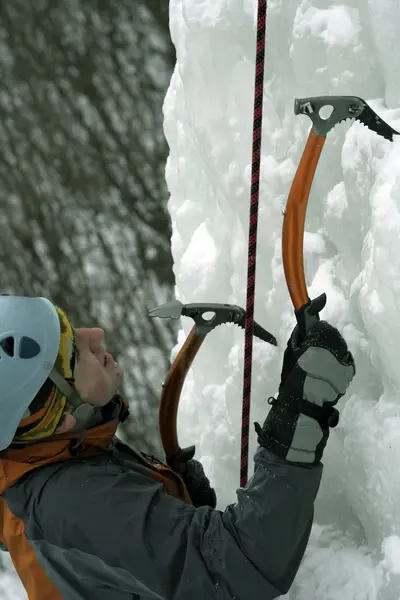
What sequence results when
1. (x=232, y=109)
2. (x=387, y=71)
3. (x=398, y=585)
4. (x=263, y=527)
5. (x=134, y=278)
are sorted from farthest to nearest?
(x=134, y=278)
(x=232, y=109)
(x=387, y=71)
(x=398, y=585)
(x=263, y=527)

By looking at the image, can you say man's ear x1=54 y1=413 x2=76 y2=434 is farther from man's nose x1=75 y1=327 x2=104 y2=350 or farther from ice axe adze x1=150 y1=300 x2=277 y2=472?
ice axe adze x1=150 y1=300 x2=277 y2=472

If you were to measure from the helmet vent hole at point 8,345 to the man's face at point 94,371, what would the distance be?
129 millimetres

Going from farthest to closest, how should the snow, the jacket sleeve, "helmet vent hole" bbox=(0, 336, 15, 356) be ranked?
the snow, "helmet vent hole" bbox=(0, 336, 15, 356), the jacket sleeve

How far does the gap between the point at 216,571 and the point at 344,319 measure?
0.59 metres

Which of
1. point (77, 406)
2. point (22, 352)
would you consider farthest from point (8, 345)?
point (77, 406)

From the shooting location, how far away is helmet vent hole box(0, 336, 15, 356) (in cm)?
108

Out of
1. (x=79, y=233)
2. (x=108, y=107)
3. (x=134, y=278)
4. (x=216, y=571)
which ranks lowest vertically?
(x=134, y=278)

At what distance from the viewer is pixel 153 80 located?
532cm

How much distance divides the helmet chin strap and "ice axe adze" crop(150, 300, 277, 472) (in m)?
0.27

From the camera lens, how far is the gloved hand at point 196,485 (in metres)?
1.50

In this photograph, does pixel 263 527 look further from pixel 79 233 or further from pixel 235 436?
pixel 79 233

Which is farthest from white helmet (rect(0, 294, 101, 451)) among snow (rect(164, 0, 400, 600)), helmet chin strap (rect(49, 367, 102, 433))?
snow (rect(164, 0, 400, 600))

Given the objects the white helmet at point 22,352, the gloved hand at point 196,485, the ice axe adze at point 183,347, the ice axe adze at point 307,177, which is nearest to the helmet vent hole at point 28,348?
the white helmet at point 22,352

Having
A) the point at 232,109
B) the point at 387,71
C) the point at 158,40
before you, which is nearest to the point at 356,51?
the point at 387,71
